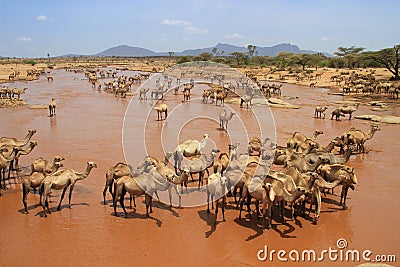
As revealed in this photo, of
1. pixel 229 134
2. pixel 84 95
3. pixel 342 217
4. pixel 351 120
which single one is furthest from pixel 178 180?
pixel 84 95

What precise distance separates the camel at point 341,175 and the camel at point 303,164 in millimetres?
265

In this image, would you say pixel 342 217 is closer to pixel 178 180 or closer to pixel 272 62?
pixel 178 180

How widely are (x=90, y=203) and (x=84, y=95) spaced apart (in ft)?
79.1

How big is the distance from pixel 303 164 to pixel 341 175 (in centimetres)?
114

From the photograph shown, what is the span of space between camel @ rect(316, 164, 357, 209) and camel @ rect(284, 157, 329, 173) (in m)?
0.26

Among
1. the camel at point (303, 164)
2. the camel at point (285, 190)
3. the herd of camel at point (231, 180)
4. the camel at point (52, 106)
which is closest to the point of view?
the camel at point (285, 190)

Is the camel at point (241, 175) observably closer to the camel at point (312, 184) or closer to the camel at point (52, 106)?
the camel at point (312, 184)

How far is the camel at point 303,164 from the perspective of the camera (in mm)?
8992

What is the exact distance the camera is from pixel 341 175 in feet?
26.9

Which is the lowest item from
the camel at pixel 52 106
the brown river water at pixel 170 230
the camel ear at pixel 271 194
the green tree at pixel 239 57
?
the brown river water at pixel 170 230

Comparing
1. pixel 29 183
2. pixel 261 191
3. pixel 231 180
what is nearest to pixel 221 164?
pixel 231 180

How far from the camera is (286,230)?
727cm

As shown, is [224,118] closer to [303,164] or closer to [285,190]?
[303,164]

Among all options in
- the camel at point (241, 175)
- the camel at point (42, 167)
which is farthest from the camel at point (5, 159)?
the camel at point (241, 175)
